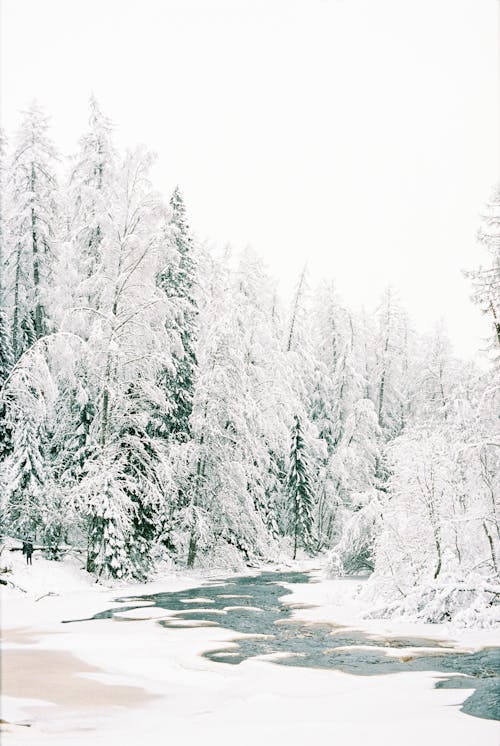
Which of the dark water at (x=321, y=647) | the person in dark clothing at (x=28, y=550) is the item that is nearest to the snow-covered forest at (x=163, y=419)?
the person in dark clothing at (x=28, y=550)

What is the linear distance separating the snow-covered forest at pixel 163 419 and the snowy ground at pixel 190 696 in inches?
164

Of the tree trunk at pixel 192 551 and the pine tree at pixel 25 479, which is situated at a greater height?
the pine tree at pixel 25 479

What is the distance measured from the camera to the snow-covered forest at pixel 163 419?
15.6 metres

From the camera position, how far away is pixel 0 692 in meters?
7.36

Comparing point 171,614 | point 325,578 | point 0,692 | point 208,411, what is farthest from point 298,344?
point 0,692

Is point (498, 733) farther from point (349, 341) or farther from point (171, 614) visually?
point (349, 341)

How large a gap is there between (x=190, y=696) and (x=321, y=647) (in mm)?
4138

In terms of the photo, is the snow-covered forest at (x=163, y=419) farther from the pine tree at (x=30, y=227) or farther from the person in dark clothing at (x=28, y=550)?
the person in dark clothing at (x=28, y=550)

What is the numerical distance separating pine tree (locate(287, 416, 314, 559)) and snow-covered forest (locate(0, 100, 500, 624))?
93 mm

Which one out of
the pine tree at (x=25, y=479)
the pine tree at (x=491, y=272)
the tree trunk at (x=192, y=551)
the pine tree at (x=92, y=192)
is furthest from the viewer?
the tree trunk at (x=192, y=551)

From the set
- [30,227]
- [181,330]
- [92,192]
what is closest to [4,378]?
[181,330]

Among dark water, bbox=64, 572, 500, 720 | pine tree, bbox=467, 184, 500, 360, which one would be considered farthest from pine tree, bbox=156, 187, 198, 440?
pine tree, bbox=467, 184, 500, 360

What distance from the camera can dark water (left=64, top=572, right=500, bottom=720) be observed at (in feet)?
28.6

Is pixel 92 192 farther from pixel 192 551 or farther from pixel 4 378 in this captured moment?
pixel 192 551
